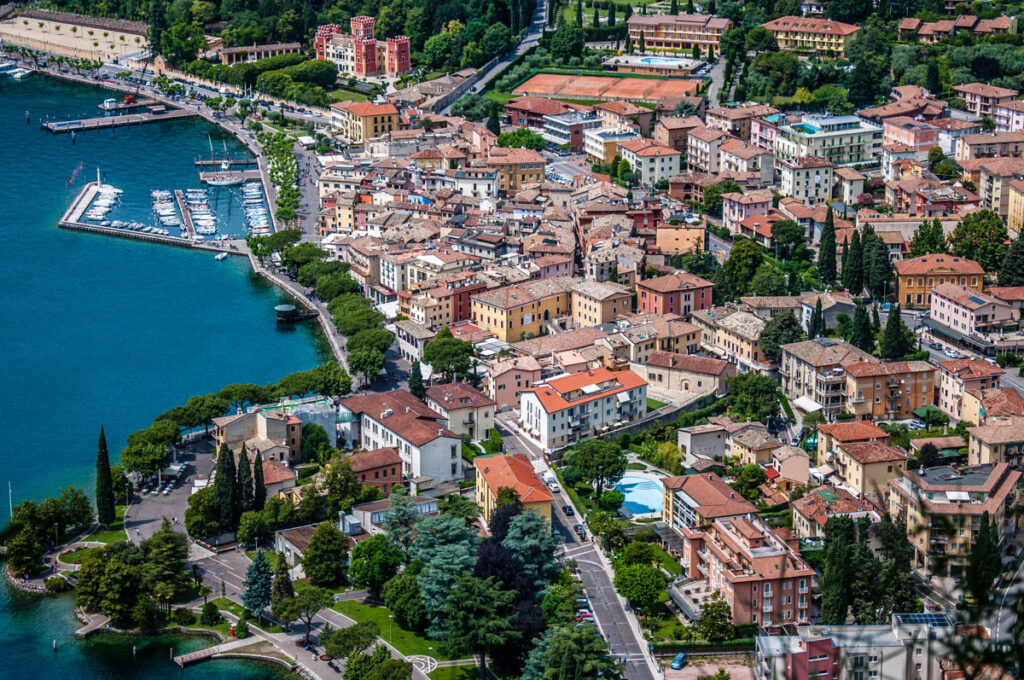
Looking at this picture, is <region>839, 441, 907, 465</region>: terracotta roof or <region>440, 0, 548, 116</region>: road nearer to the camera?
<region>839, 441, 907, 465</region>: terracotta roof

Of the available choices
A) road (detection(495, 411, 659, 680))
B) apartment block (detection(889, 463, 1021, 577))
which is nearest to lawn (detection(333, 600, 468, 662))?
road (detection(495, 411, 659, 680))

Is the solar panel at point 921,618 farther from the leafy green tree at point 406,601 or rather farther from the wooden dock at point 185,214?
the wooden dock at point 185,214

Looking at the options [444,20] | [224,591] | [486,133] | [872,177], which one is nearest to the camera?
[224,591]

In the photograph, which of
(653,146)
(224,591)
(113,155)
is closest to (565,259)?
(653,146)

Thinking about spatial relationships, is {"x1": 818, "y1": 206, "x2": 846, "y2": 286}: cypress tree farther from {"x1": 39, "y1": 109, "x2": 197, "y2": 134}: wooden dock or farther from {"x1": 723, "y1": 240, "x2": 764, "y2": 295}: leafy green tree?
{"x1": 39, "y1": 109, "x2": 197, "y2": 134}: wooden dock

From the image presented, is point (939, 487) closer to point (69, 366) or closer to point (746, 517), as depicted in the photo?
point (746, 517)

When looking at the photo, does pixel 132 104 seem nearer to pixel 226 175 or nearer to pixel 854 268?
pixel 226 175

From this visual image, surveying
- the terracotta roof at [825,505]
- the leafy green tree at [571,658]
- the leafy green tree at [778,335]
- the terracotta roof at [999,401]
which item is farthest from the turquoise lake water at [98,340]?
the terracotta roof at [999,401]
